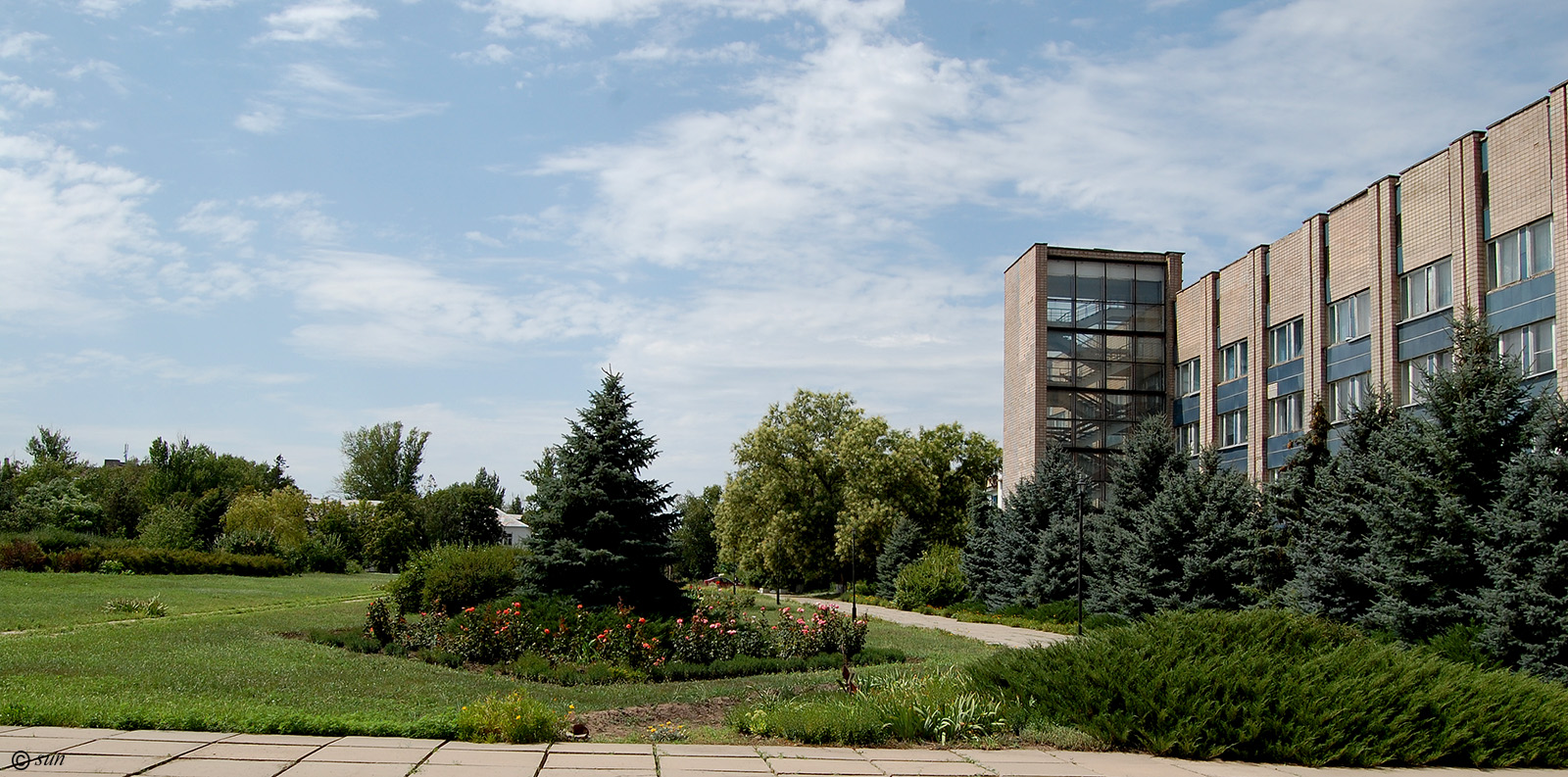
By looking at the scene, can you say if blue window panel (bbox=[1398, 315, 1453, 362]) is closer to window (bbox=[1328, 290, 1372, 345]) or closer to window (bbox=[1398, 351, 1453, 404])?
window (bbox=[1398, 351, 1453, 404])

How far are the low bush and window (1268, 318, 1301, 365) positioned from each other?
3113cm

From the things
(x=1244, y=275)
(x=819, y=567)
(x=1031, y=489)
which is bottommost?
(x=819, y=567)

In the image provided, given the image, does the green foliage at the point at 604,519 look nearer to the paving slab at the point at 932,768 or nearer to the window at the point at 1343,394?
the paving slab at the point at 932,768

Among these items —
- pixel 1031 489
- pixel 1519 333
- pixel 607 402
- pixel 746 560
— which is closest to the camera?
pixel 607 402

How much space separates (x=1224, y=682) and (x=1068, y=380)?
33.9m

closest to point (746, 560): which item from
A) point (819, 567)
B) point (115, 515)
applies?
point (819, 567)

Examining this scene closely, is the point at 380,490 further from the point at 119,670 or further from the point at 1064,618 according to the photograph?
the point at 119,670

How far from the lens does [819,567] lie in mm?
54156

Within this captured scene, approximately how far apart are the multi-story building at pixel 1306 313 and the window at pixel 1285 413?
7cm

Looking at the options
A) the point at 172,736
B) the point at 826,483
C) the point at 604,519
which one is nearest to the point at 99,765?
the point at 172,736

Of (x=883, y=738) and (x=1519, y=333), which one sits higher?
(x=1519, y=333)

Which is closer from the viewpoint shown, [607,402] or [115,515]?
[607,402]

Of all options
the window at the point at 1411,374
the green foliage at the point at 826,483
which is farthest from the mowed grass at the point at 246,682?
the green foliage at the point at 826,483

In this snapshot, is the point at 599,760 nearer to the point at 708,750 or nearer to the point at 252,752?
the point at 708,750
